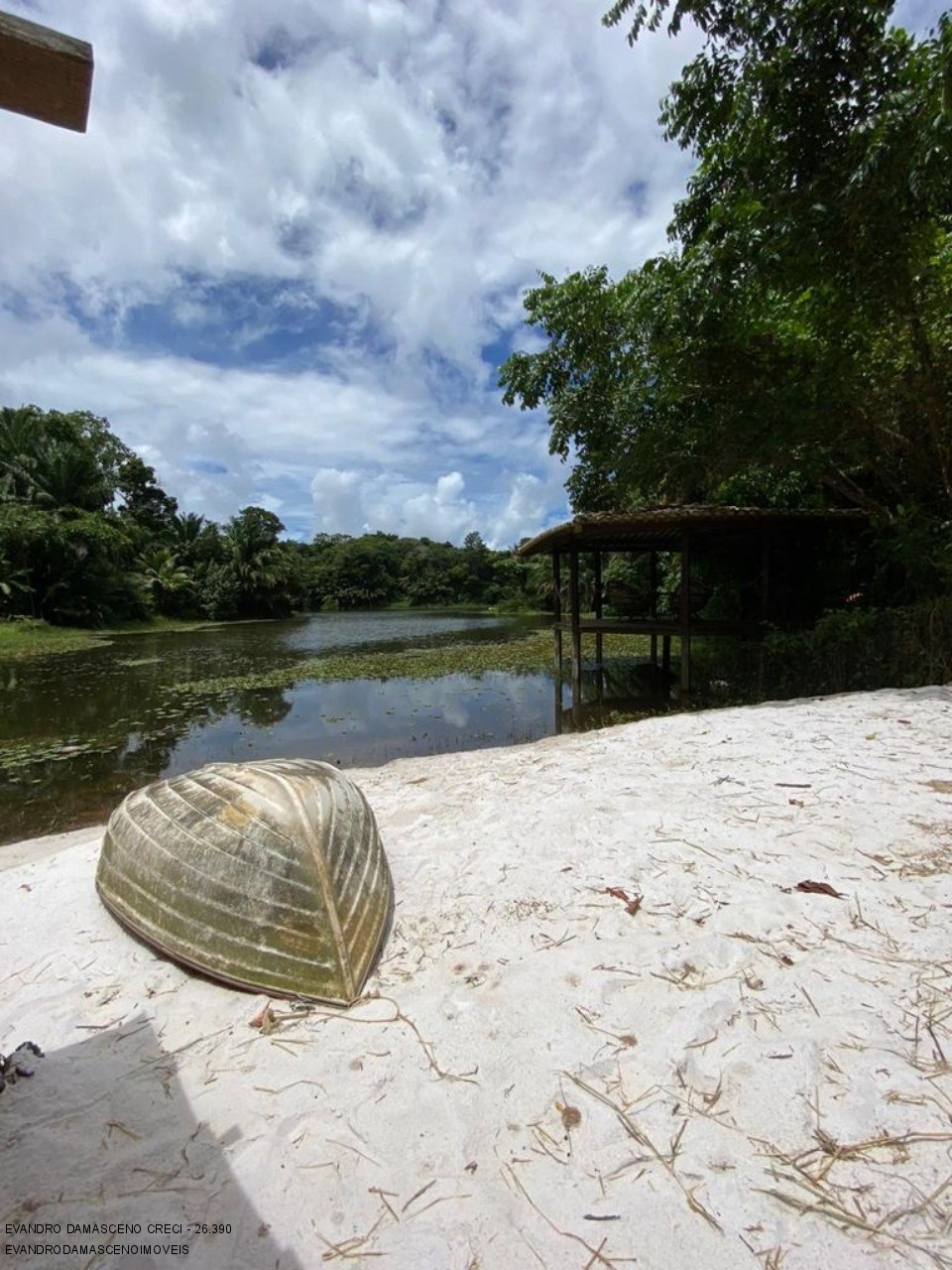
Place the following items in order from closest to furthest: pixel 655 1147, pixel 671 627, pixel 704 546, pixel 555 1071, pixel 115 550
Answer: pixel 655 1147
pixel 555 1071
pixel 671 627
pixel 704 546
pixel 115 550

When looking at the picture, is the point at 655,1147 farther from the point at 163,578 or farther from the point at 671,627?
the point at 163,578

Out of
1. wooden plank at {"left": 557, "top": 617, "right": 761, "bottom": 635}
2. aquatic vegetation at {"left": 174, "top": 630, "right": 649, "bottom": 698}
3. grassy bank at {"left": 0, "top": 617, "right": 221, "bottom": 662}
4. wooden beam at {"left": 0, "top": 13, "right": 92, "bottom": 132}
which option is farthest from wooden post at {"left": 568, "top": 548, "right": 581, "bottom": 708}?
grassy bank at {"left": 0, "top": 617, "right": 221, "bottom": 662}

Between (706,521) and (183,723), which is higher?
(706,521)

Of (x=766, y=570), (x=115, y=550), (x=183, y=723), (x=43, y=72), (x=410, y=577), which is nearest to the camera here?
(x=43, y=72)

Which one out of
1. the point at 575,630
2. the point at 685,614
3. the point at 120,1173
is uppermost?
the point at 685,614

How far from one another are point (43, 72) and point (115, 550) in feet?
82.9

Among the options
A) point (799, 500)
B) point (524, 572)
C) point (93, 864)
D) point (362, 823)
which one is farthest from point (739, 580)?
point (524, 572)

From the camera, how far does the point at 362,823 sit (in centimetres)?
294

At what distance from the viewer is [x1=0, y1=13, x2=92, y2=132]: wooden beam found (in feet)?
3.79

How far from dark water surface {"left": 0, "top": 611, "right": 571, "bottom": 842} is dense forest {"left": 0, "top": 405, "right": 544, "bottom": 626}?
844 centimetres

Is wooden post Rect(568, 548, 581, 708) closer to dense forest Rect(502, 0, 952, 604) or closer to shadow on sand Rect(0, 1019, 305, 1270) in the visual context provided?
dense forest Rect(502, 0, 952, 604)

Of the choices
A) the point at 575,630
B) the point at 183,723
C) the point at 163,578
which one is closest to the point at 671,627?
the point at 575,630

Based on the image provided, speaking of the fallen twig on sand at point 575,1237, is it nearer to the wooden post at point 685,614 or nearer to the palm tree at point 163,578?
the wooden post at point 685,614

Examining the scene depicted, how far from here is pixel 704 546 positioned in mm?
11812
